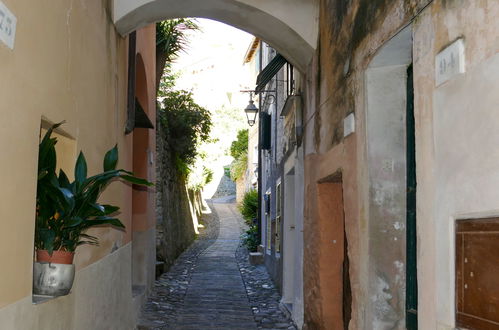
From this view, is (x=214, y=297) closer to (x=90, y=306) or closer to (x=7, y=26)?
(x=90, y=306)

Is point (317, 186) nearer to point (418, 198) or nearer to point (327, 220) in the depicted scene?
point (327, 220)

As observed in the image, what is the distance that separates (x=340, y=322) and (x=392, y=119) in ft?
8.39

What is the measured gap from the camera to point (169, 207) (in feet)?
48.3

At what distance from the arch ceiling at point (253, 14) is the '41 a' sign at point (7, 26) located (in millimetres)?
3285

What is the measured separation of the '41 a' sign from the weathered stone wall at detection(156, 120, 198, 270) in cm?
938

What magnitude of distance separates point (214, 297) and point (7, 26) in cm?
748

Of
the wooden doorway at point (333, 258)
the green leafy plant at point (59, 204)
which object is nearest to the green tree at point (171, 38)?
the wooden doorway at point (333, 258)

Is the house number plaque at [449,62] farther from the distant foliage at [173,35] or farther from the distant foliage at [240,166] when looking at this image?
the distant foliage at [240,166]

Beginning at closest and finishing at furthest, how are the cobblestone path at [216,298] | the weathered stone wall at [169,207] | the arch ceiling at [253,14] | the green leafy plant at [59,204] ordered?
1. the green leafy plant at [59,204]
2. the arch ceiling at [253,14]
3. the cobblestone path at [216,298]
4. the weathered stone wall at [169,207]

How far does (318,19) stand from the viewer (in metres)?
6.36

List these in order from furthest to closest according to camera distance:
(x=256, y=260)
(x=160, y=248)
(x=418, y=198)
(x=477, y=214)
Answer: (x=256, y=260), (x=160, y=248), (x=418, y=198), (x=477, y=214)

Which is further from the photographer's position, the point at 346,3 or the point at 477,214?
the point at 346,3

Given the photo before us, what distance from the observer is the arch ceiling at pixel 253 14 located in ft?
20.3

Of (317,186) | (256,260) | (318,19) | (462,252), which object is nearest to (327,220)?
(317,186)
